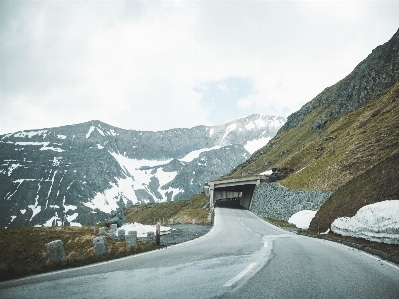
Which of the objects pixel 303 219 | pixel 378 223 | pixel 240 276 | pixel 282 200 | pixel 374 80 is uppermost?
pixel 374 80

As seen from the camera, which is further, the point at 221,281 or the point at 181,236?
the point at 181,236

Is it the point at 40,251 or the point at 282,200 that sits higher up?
the point at 282,200

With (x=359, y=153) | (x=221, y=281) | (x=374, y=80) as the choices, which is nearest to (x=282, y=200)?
(x=359, y=153)

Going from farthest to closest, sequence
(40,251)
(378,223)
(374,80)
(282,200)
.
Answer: (374,80) < (282,200) < (40,251) < (378,223)

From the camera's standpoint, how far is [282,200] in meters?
43.3

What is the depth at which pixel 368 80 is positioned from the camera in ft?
291

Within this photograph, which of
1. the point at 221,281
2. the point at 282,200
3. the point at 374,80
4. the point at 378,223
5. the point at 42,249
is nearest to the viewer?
the point at 221,281

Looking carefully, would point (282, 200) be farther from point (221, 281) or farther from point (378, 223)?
point (221, 281)

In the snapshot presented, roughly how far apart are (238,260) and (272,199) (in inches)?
1621

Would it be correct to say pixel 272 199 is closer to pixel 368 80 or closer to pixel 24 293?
pixel 24 293

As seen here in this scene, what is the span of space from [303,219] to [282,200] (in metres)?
11.9

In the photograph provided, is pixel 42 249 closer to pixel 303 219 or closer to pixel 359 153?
pixel 303 219

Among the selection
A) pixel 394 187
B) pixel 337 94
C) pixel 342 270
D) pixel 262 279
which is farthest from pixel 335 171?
pixel 337 94


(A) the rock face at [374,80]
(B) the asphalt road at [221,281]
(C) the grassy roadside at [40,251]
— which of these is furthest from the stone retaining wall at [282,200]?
(A) the rock face at [374,80]
